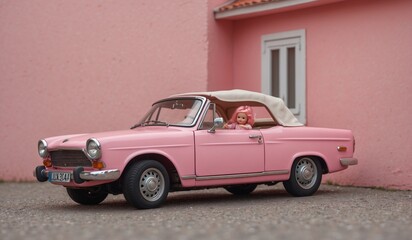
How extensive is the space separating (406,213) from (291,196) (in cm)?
232

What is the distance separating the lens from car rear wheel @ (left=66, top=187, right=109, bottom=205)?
27.8ft

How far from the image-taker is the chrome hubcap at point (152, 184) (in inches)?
301

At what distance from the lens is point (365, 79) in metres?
10.3

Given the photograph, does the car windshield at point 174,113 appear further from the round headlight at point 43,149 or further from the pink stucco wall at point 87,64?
the pink stucco wall at point 87,64

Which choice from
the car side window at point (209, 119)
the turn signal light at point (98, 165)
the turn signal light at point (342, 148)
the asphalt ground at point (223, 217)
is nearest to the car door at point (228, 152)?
the car side window at point (209, 119)

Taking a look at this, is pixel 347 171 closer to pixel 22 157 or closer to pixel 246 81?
pixel 246 81

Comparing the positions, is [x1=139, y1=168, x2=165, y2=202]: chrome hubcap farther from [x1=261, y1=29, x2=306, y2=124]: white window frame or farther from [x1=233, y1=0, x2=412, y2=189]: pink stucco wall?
[x1=261, y1=29, x2=306, y2=124]: white window frame

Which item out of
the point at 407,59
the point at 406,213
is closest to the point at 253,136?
the point at 406,213

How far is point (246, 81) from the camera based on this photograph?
1212 cm

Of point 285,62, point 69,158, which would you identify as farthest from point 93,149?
point 285,62

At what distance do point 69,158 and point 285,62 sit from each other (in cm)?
489

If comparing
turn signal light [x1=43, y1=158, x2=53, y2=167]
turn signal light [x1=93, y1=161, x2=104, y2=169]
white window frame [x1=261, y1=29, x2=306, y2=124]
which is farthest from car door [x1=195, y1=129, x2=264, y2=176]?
white window frame [x1=261, y1=29, x2=306, y2=124]

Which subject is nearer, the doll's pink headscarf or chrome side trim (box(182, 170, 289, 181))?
chrome side trim (box(182, 170, 289, 181))

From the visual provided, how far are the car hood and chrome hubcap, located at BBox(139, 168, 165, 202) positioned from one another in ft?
1.22
